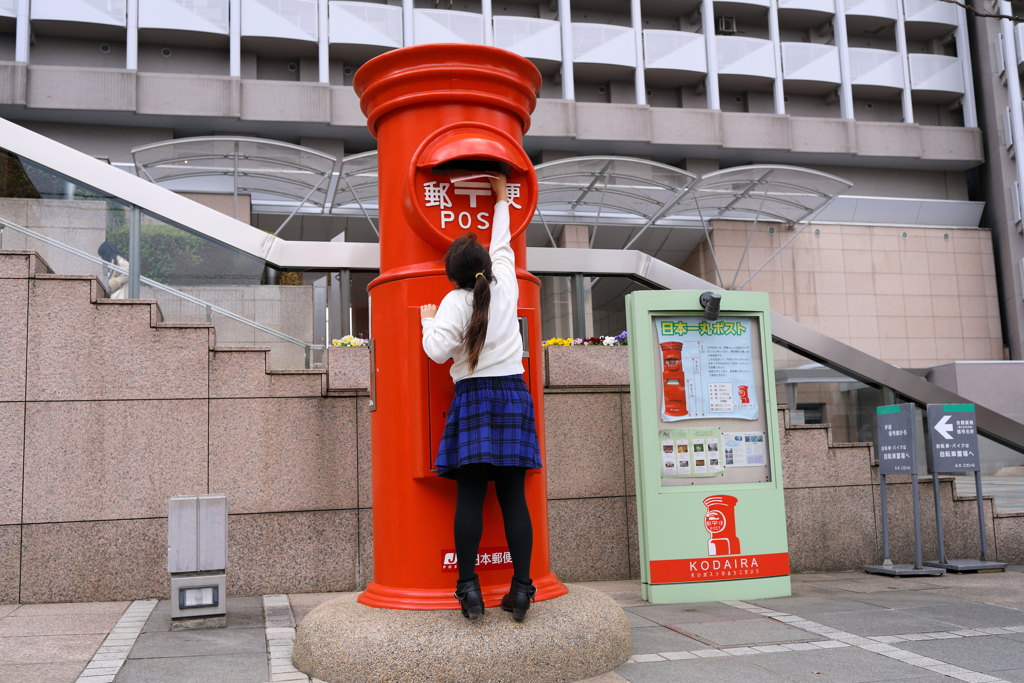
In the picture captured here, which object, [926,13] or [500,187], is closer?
[500,187]

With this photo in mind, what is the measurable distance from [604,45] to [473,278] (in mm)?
20488

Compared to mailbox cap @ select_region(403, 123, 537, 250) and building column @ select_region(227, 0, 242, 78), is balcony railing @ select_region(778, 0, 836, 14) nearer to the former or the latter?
building column @ select_region(227, 0, 242, 78)

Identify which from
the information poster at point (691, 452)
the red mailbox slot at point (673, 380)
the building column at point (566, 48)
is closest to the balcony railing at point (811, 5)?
the building column at point (566, 48)

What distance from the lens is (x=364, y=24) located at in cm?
2166

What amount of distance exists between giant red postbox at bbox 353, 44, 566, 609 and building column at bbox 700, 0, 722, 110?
64.5 ft

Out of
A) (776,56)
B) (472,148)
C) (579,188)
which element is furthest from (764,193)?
(472,148)

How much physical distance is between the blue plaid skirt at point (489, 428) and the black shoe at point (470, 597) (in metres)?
0.49

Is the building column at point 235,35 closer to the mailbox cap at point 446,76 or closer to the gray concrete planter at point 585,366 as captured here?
the gray concrete planter at point 585,366

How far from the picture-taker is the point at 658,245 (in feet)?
73.5

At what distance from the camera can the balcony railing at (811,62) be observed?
24.0 m

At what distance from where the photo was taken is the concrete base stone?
385cm

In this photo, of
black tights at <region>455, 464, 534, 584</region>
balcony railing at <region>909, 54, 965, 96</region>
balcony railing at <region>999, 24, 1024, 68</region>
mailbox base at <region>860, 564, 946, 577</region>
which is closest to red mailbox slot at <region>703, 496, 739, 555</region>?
mailbox base at <region>860, 564, 946, 577</region>

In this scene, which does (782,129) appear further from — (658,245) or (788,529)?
(788,529)

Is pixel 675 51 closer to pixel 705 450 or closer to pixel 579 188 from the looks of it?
pixel 579 188
